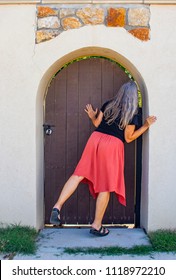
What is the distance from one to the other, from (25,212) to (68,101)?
1480 millimetres

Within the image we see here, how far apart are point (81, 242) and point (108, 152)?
103 centimetres

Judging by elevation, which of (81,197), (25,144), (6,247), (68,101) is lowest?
(6,247)

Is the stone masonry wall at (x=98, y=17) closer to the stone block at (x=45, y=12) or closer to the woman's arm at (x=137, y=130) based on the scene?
the stone block at (x=45, y=12)

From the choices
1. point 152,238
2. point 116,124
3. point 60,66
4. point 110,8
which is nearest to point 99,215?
point 152,238

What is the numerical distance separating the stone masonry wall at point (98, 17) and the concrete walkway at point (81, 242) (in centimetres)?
225

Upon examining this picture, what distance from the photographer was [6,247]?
13.7 feet

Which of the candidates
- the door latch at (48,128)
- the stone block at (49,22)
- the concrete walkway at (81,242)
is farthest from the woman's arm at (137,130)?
the stone block at (49,22)

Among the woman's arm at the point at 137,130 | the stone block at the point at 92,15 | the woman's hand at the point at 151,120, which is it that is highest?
the stone block at the point at 92,15

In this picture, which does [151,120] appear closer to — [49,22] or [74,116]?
[74,116]

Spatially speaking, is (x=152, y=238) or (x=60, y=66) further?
(x=60, y=66)

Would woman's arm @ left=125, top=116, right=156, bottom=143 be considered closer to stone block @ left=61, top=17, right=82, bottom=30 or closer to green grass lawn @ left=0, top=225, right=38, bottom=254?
stone block @ left=61, top=17, right=82, bottom=30

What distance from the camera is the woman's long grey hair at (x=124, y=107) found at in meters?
4.64

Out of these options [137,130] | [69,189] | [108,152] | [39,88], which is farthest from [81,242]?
[39,88]

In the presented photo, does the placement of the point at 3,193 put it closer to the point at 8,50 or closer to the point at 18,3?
the point at 8,50
